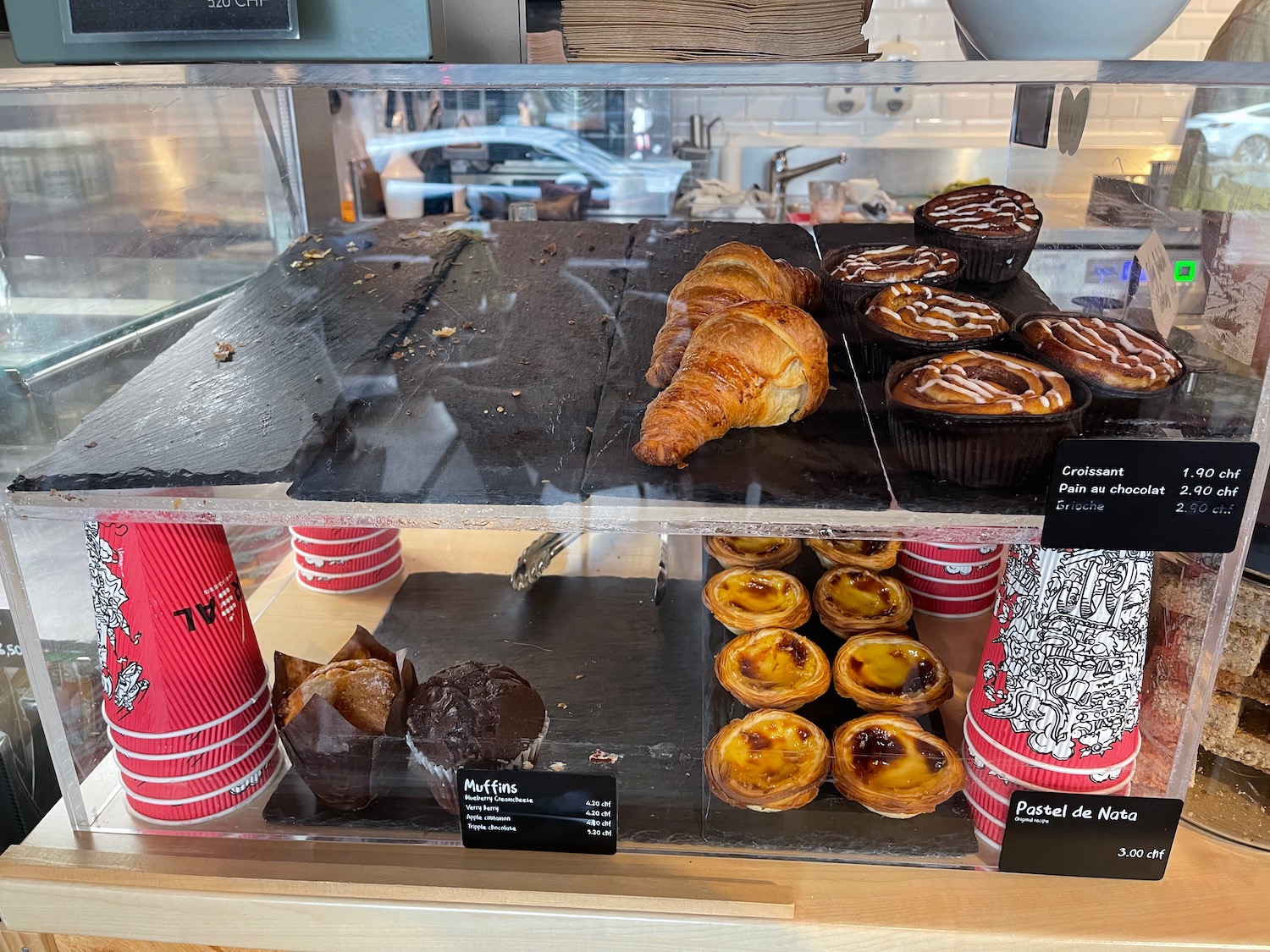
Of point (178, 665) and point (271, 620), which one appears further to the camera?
point (271, 620)

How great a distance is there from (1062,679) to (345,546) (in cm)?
85

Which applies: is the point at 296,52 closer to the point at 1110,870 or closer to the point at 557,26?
the point at 557,26

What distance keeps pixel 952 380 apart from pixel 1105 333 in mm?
189

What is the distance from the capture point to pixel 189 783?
3.27 feet

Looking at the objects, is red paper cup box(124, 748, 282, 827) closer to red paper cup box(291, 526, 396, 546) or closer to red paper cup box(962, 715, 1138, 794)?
red paper cup box(291, 526, 396, 546)

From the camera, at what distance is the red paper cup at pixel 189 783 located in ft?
3.27

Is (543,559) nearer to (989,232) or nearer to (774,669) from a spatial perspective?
(774,669)

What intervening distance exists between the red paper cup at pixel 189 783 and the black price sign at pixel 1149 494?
83 cm

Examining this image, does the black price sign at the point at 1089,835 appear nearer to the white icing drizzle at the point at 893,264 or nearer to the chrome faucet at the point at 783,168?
the white icing drizzle at the point at 893,264

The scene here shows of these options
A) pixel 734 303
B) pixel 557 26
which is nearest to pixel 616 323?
pixel 734 303

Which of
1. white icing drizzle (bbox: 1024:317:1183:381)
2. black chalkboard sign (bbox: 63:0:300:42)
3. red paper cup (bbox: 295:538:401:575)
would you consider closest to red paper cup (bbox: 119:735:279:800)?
red paper cup (bbox: 295:538:401:575)

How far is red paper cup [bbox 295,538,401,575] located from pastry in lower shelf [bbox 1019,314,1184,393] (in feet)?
2.67

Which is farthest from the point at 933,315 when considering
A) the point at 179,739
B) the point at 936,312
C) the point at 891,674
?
the point at 179,739

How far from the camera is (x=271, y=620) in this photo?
3.95 ft
